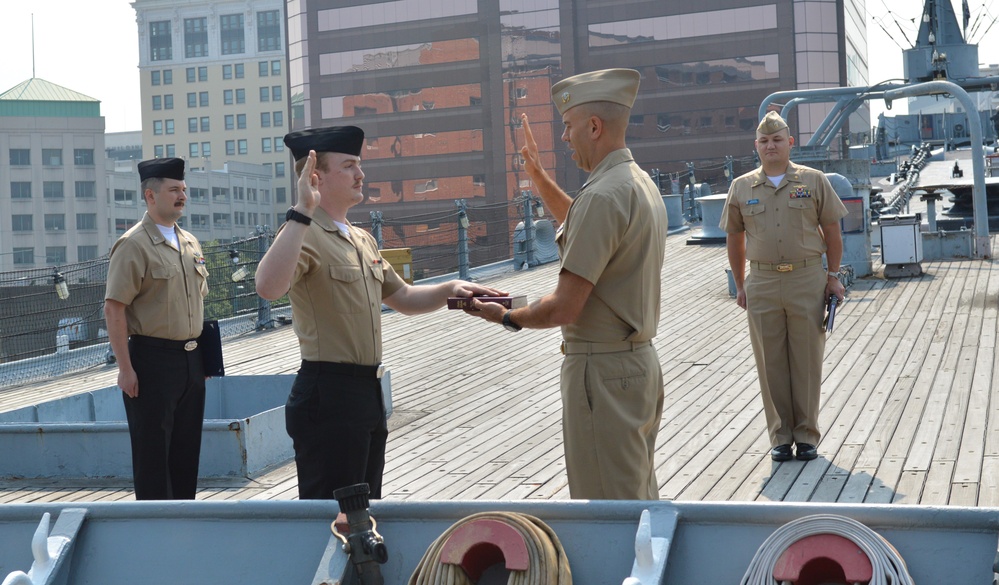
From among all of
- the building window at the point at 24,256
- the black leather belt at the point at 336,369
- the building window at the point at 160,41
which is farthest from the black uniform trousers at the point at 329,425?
the building window at the point at 160,41

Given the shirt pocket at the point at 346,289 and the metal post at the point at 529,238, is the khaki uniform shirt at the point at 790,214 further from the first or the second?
the metal post at the point at 529,238

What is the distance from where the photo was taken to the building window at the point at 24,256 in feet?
306

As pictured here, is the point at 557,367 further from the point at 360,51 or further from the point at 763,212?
the point at 360,51

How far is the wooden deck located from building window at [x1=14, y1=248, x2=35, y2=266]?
8944 centimetres

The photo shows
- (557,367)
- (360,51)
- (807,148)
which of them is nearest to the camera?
(557,367)

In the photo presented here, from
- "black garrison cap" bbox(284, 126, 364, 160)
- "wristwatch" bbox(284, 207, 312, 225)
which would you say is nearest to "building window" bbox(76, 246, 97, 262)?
"black garrison cap" bbox(284, 126, 364, 160)

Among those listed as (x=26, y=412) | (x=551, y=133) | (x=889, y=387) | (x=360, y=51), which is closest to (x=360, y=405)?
(x=26, y=412)

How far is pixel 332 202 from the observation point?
356cm

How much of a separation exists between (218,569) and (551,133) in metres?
67.9

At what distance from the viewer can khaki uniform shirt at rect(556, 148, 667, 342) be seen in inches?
123

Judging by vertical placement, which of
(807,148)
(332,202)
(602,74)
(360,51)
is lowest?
(332,202)

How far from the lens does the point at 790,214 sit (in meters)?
5.73

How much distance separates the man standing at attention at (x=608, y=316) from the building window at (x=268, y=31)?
135m

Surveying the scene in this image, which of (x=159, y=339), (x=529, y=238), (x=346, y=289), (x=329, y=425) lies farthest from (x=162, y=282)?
(x=529, y=238)
